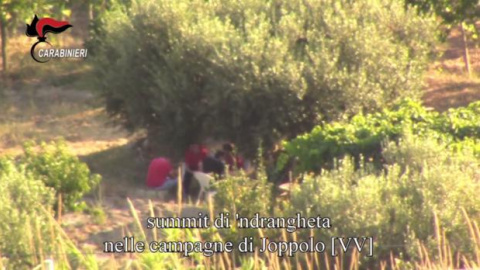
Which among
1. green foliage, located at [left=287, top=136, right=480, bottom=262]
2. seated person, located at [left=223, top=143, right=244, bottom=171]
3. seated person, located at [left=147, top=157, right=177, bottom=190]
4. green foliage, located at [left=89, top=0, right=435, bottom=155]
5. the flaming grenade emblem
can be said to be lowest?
green foliage, located at [left=287, top=136, right=480, bottom=262]

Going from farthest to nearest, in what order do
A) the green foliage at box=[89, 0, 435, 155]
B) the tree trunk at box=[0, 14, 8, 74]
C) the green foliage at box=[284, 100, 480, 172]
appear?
the tree trunk at box=[0, 14, 8, 74], the green foliage at box=[89, 0, 435, 155], the green foliage at box=[284, 100, 480, 172]

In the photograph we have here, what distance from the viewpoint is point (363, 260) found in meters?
7.02

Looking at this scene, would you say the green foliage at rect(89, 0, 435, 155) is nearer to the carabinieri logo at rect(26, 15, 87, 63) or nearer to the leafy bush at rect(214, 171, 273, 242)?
the leafy bush at rect(214, 171, 273, 242)

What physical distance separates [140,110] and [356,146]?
5122 millimetres

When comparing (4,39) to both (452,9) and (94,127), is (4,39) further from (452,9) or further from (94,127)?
(452,9)

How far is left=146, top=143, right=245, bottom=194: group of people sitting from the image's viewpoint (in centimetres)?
1302

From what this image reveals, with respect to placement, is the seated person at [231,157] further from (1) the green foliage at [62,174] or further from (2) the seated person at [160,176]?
(1) the green foliage at [62,174]

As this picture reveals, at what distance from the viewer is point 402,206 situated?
7281mm

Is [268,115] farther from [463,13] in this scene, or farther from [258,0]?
[463,13]

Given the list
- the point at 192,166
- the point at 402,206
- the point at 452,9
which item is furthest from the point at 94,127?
the point at 402,206

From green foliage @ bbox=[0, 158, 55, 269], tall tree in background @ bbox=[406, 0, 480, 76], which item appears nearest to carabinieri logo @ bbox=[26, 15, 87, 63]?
tall tree in background @ bbox=[406, 0, 480, 76]

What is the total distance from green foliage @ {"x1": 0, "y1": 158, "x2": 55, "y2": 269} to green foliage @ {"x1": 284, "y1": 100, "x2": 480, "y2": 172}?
307 cm

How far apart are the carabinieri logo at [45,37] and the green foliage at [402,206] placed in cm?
1169

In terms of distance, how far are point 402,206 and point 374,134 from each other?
2.84 metres
